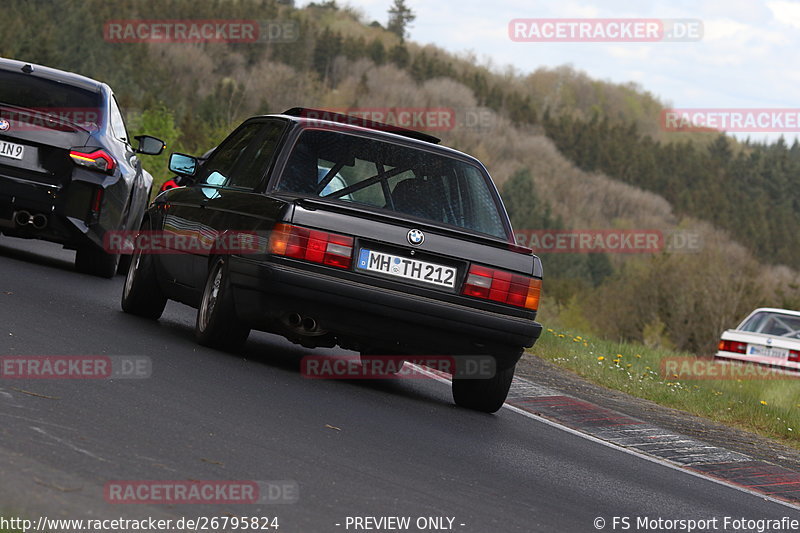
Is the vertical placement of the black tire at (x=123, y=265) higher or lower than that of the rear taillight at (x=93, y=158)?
lower

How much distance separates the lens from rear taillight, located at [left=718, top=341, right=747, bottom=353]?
63.6ft

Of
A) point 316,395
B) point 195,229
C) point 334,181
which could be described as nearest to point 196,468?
point 316,395

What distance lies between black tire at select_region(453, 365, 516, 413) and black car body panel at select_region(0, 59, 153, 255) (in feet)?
15.1

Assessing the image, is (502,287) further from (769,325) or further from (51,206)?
(769,325)

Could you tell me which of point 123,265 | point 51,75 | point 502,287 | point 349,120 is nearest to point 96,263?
point 123,265

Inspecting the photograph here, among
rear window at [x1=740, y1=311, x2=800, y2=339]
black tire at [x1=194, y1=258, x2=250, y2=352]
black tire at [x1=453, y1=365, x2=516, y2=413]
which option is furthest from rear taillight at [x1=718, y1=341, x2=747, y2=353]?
black tire at [x1=194, y1=258, x2=250, y2=352]

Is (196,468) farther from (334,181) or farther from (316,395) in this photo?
(334,181)

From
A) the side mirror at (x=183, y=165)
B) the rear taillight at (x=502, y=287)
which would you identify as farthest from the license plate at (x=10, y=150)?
the rear taillight at (x=502, y=287)

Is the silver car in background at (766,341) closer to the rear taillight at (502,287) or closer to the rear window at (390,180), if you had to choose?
the rear window at (390,180)

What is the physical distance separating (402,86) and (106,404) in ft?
552

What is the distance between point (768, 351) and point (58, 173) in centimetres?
1175

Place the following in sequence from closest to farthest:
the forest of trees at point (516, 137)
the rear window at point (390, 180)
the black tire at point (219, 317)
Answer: the black tire at point (219, 317), the rear window at point (390, 180), the forest of trees at point (516, 137)

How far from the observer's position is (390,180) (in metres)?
8.09

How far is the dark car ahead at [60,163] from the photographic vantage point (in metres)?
11.4
